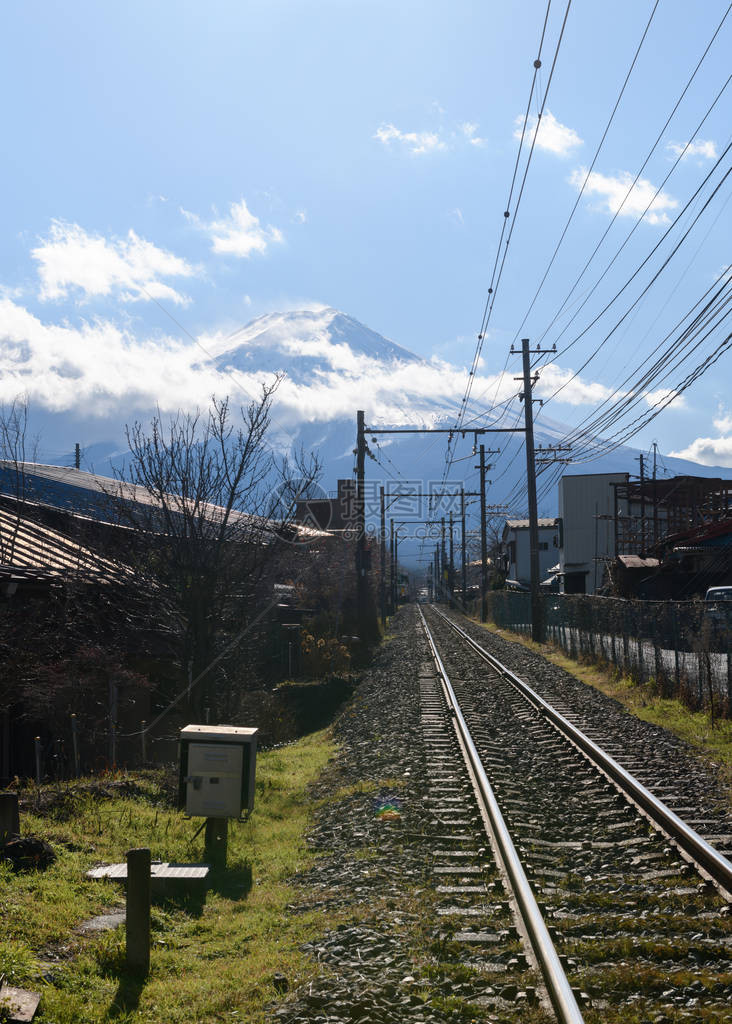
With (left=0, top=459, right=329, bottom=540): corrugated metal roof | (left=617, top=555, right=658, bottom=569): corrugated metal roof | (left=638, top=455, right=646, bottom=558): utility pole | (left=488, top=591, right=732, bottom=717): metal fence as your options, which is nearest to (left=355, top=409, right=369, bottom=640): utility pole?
(left=0, top=459, right=329, bottom=540): corrugated metal roof

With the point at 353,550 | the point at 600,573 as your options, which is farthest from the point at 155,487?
the point at 600,573

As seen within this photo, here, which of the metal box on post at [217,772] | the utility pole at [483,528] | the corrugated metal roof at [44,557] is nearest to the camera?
the metal box on post at [217,772]

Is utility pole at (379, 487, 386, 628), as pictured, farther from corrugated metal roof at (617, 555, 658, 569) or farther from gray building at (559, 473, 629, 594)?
corrugated metal roof at (617, 555, 658, 569)

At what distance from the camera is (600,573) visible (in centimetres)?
5888

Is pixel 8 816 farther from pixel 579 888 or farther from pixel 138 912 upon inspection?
pixel 579 888

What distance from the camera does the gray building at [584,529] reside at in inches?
2317

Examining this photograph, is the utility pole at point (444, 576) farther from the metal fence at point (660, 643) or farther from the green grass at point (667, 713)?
the green grass at point (667, 713)

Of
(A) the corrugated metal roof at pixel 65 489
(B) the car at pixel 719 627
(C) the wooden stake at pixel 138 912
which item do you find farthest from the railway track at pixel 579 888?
(A) the corrugated metal roof at pixel 65 489

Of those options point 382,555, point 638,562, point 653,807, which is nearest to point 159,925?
point 653,807

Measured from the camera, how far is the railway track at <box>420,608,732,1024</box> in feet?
16.4

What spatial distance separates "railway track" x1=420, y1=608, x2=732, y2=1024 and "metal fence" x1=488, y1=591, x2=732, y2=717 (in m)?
4.54

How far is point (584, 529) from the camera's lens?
59.9m

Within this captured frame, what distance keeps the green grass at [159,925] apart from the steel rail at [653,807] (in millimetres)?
3078

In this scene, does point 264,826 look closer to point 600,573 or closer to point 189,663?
point 189,663
